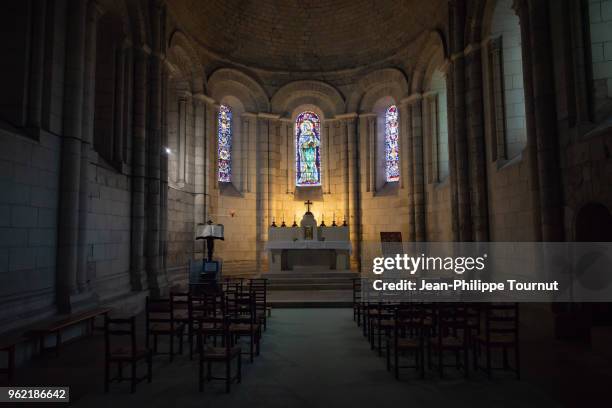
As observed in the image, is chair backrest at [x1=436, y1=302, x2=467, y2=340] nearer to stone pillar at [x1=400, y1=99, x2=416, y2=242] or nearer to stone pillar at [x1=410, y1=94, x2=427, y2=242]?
stone pillar at [x1=410, y1=94, x2=427, y2=242]

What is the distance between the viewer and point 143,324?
30.7 ft

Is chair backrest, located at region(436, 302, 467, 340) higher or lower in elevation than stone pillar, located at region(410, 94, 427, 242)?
lower

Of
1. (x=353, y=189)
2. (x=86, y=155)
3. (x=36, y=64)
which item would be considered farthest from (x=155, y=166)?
(x=353, y=189)

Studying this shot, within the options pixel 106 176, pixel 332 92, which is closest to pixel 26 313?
pixel 106 176

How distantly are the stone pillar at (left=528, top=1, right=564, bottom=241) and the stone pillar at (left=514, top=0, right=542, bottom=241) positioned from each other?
203 millimetres

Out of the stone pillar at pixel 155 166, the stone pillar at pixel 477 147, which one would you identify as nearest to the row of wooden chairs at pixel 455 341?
the stone pillar at pixel 477 147

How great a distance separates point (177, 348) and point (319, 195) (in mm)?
13059

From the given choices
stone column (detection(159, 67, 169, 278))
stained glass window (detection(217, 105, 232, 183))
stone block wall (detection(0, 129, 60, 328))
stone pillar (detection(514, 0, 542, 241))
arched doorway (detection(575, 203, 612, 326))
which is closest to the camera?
stone block wall (detection(0, 129, 60, 328))

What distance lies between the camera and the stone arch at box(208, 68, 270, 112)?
58.6 ft

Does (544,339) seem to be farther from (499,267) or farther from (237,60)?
(237,60)

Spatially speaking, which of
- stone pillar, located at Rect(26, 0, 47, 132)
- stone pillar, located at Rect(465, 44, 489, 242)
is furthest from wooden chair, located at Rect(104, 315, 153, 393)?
stone pillar, located at Rect(465, 44, 489, 242)

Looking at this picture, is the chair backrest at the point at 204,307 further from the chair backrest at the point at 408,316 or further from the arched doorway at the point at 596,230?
the arched doorway at the point at 596,230

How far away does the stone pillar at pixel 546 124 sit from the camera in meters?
8.72

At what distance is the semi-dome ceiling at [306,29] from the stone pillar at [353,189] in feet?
9.25
